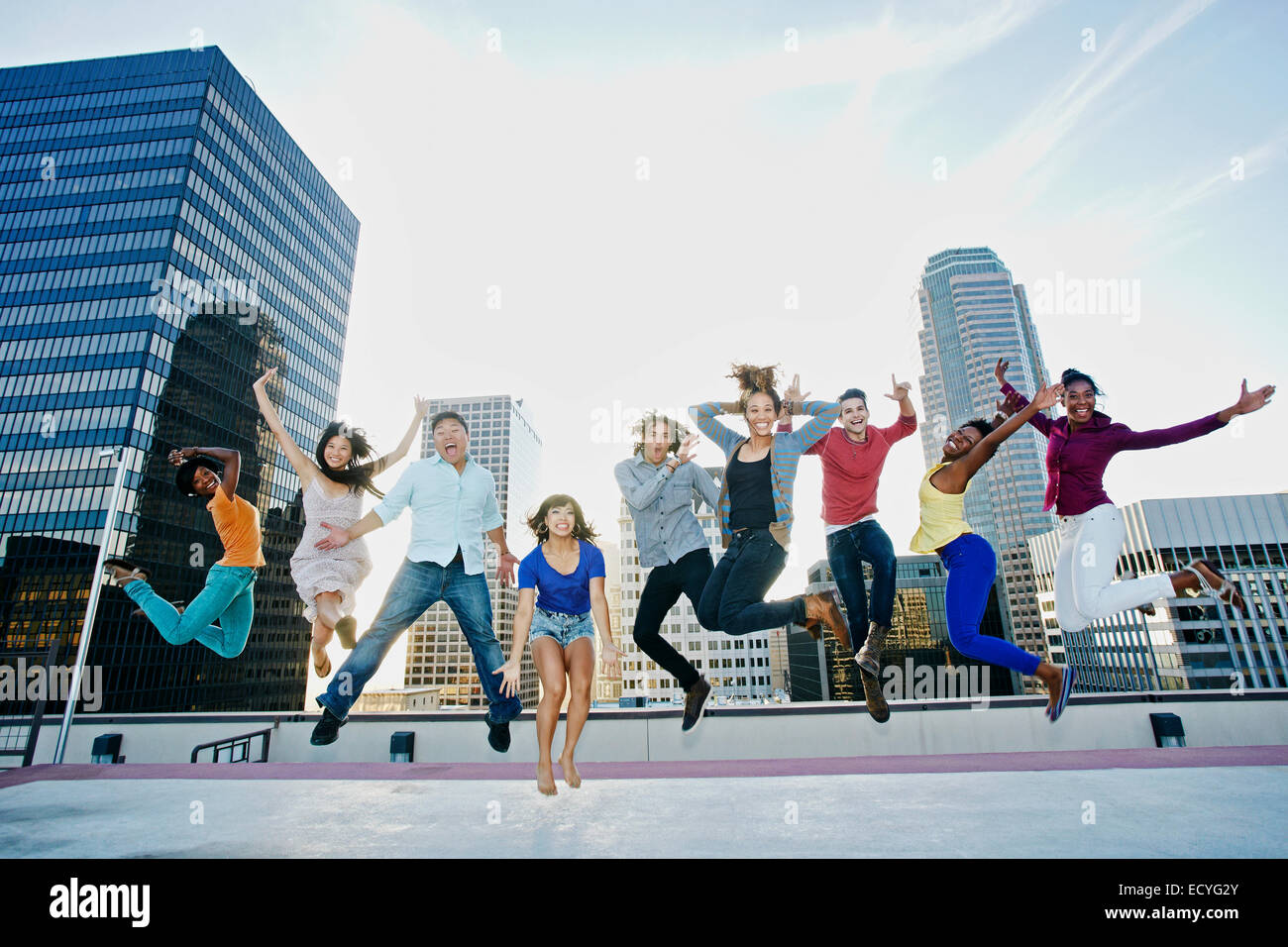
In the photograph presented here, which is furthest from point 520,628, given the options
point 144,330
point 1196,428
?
point 144,330

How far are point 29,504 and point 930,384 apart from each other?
190567 mm

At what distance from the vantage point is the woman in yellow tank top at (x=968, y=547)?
6449 mm

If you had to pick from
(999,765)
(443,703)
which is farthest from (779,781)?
(443,703)

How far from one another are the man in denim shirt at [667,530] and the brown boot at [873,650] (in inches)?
73.0

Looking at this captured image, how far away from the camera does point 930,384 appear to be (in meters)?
175

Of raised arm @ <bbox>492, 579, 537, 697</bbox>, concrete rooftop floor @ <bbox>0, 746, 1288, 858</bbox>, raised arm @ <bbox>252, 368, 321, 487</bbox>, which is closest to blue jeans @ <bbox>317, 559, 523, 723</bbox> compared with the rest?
raised arm @ <bbox>492, 579, 537, 697</bbox>

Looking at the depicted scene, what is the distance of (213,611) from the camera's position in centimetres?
704

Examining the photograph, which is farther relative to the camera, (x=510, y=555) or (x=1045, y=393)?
(x=510, y=555)

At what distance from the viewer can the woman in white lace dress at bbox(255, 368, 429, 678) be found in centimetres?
684

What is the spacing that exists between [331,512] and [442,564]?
154 centimetres

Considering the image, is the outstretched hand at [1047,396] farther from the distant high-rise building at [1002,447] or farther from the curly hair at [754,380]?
the distant high-rise building at [1002,447]

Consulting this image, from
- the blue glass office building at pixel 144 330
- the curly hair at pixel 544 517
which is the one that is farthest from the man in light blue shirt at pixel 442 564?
the blue glass office building at pixel 144 330

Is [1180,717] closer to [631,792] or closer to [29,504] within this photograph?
[631,792]

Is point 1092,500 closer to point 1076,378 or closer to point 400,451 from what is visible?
point 1076,378
